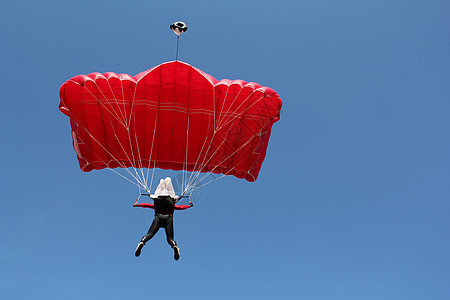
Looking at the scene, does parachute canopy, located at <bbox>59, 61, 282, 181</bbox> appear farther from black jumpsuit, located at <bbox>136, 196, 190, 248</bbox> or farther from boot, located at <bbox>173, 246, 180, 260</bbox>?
boot, located at <bbox>173, 246, 180, 260</bbox>

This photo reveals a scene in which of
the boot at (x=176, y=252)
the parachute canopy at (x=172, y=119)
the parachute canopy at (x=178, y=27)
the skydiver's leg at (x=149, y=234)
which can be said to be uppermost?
the parachute canopy at (x=178, y=27)

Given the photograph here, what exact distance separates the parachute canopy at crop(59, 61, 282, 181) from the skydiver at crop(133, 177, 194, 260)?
4.25 ft

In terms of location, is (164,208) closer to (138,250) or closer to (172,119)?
(138,250)

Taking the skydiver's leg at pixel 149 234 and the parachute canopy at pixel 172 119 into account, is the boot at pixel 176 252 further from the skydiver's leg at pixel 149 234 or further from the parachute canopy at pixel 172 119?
the parachute canopy at pixel 172 119

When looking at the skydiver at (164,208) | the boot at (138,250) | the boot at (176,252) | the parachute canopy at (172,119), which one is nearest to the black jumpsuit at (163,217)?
the skydiver at (164,208)

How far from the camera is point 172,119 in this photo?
37.2 ft

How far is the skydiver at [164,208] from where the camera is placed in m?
9.24

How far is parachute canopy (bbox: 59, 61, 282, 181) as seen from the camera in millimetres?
10531

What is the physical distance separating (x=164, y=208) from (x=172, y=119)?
2.88m

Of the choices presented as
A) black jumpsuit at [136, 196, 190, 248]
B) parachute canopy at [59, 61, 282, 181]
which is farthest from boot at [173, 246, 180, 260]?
parachute canopy at [59, 61, 282, 181]

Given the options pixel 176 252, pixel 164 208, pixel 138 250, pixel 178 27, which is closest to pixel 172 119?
pixel 178 27

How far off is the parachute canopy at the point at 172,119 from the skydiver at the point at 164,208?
130 cm

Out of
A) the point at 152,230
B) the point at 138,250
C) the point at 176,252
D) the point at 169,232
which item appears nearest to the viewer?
the point at 138,250

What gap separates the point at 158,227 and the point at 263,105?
4368mm
